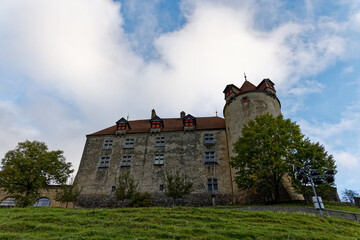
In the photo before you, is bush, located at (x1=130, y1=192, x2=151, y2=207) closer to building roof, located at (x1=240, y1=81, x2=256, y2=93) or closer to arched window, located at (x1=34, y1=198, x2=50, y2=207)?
arched window, located at (x1=34, y1=198, x2=50, y2=207)

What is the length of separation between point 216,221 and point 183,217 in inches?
81.4

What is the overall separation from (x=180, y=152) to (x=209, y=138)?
179 inches

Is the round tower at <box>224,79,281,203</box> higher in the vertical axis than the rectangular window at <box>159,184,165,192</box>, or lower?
higher

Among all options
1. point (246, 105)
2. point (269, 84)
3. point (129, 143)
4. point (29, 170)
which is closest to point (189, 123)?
point (246, 105)

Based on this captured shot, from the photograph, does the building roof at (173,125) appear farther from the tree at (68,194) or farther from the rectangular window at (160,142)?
the tree at (68,194)

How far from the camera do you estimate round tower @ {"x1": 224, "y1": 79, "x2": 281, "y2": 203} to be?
30375 millimetres

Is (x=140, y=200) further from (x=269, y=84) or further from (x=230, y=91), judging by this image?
(x=269, y=84)

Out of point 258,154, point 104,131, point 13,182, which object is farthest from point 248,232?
point 104,131

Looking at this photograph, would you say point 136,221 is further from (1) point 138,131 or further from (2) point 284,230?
(1) point 138,131

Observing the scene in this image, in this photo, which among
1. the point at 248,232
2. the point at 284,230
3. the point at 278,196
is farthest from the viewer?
the point at 278,196

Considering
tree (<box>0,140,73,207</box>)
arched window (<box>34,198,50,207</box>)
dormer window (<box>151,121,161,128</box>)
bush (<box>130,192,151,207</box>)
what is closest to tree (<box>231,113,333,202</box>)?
bush (<box>130,192,151,207</box>)

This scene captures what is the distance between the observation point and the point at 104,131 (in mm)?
36969

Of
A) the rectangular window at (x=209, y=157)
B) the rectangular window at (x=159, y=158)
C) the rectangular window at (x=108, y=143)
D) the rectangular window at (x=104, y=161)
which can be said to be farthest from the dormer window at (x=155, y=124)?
the rectangular window at (x=209, y=157)

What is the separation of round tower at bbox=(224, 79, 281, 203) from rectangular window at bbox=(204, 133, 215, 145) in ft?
6.80
